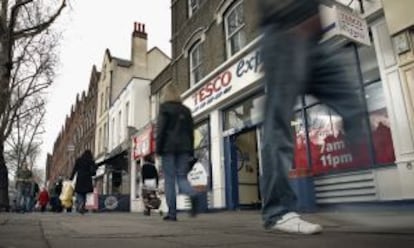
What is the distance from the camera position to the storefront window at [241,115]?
444 inches

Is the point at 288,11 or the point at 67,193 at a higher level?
the point at 67,193

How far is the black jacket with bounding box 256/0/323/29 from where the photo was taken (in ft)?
9.55

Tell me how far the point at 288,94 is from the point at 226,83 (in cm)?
958

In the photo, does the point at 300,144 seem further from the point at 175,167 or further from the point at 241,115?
the point at 175,167

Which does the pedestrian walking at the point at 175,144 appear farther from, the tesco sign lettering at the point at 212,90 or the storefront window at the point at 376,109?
the tesco sign lettering at the point at 212,90

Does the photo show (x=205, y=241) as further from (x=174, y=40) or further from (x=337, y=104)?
(x=174, y=40)

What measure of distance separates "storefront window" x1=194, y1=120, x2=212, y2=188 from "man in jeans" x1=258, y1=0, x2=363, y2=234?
9907mm

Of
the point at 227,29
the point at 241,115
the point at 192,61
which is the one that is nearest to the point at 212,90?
the point at 241,115

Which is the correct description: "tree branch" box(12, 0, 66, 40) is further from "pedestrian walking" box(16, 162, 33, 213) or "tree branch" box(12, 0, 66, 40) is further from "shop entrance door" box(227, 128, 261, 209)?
"shop entrance door" box(227, 128, 261, 209)

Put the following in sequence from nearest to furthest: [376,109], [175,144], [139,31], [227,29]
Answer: [175,144]
[376,109]
[227,29]
[139,31]

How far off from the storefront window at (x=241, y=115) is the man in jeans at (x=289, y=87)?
26.2ft

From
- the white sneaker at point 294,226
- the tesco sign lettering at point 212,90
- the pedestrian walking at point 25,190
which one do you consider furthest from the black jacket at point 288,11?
the pedestrian walking at point 25,190

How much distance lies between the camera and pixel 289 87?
2.80 m

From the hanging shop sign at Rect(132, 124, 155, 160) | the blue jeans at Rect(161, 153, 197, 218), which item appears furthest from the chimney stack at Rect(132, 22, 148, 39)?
the blue jeans at Rect(161, 153, 197, 218)
